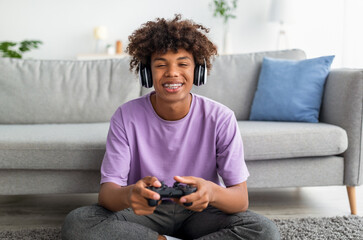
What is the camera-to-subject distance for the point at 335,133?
198 centimetres

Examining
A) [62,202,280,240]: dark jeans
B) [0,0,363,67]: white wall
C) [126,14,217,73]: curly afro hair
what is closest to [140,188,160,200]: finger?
[62,202,280,240]: dark jeans

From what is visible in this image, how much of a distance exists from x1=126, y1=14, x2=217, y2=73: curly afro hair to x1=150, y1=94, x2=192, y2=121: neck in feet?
0.51

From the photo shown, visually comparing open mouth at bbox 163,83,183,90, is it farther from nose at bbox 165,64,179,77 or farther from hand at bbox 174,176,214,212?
hand at bbox 174,176,214,212

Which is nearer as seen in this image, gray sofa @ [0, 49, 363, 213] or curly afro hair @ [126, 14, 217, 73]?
curly afro hair @ [126, 14, 217, 73]

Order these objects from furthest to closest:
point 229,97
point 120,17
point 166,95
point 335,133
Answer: point 120,17 → point 229,97 → point 335,133 → point 166,95

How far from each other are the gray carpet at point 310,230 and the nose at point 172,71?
848 millimetres

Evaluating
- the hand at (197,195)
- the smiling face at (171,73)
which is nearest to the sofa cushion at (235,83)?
the smiling face at (171,73)

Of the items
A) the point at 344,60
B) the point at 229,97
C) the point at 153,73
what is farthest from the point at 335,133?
the point at 344,60

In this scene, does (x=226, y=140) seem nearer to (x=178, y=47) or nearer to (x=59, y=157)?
(x=178, y=47)

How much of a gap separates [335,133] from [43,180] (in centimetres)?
143

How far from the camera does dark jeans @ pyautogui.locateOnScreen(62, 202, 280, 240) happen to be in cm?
135

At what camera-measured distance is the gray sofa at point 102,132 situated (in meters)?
1.87

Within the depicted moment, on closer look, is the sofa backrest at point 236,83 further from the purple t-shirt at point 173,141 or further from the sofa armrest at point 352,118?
the purple t-shirt at point 173,141

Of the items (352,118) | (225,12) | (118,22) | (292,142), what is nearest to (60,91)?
(292,142)
